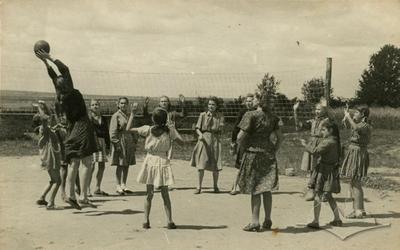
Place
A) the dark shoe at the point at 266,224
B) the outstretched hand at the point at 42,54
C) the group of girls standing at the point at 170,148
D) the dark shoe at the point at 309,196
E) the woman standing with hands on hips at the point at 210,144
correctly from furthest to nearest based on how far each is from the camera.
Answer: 1. the woman standing with hands on hips at the point at 210,144
2. the dark shoe at the point at 309,196
3. the outstretched hand at the point at 42,54
4. the dark shoe at the point at 266,224
5. the group of girls standing at the point at 170,148

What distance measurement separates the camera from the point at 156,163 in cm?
588

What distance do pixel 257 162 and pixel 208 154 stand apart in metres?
2.70

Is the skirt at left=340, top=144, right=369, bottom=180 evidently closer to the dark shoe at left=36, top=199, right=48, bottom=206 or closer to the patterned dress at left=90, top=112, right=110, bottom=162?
the patterned dress at left=90, top=112, right=110, bottom=162

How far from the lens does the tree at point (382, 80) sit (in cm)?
4382

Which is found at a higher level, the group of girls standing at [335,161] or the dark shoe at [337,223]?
the group of girls standing at [335,161]

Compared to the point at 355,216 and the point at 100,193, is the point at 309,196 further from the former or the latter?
the point at 100,193

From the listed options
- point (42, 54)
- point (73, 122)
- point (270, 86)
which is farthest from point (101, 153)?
point (270, 86)

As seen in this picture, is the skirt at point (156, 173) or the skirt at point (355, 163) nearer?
the skirt at point (156, 173)

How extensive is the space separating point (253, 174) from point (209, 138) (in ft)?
9.21

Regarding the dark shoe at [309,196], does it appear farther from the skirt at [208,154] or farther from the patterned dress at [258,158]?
the patterned dress at [258,158]

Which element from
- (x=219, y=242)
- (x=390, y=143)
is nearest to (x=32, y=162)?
(x=219, y=242)

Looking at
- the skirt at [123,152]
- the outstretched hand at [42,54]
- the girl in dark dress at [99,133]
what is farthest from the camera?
the skirt at [123,152]

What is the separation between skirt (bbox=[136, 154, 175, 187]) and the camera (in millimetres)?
Result: 5820

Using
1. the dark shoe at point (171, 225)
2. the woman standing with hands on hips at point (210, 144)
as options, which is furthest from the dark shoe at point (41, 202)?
the woman standing with hands on hips at point (210, 144)
